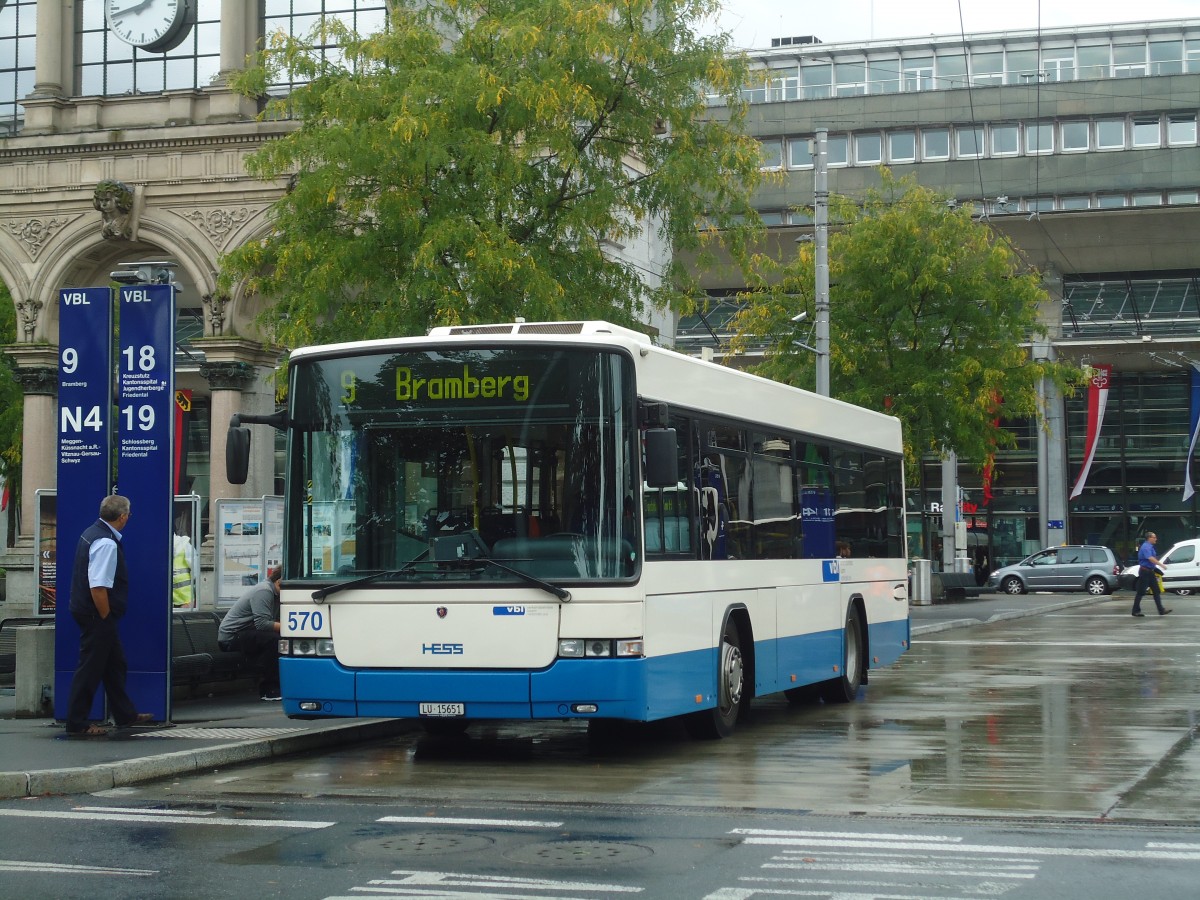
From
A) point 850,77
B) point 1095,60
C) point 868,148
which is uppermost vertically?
point 850,77

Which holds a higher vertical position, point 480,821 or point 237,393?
point 237,393

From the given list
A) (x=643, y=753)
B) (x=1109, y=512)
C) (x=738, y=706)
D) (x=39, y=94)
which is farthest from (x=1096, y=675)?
(x=1109, y=512)

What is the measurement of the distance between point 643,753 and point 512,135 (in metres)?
10.5

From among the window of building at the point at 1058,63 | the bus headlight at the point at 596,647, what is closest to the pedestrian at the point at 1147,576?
the bus headlight at the point at 596,647

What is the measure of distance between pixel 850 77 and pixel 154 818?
62.3 meters

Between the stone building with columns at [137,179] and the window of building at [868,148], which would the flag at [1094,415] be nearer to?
the window of building at [868,148]

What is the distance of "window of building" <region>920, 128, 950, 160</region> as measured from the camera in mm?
62062

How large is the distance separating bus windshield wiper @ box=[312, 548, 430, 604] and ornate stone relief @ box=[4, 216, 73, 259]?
67.1ft

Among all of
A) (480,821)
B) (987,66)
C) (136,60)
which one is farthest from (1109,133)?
(480,821)

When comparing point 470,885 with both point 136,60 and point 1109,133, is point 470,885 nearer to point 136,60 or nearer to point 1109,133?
point 136,60

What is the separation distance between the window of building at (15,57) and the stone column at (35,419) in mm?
4771

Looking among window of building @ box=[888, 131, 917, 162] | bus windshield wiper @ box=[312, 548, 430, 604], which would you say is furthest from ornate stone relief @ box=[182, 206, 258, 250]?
window of building @ box=[888, 131, 917, 162]

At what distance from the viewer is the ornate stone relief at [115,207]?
28.8 m

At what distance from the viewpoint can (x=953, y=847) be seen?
26.2 ft
